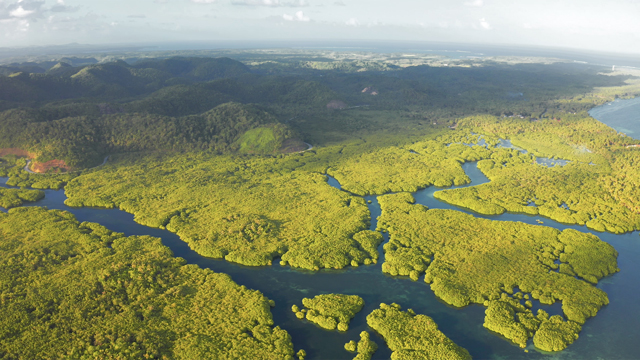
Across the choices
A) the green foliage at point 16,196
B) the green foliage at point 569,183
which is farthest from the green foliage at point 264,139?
the green foliage at point 569,183

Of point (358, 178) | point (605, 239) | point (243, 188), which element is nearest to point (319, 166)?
point (358, 178)

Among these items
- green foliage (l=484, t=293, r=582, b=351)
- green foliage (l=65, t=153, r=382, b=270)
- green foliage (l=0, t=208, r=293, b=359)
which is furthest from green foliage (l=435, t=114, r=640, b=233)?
green foliage (l=0, t=208, r=293, b=359)

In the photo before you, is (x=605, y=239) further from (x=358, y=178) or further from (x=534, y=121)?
(x=534, y=121)

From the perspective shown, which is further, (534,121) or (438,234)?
(534,121)

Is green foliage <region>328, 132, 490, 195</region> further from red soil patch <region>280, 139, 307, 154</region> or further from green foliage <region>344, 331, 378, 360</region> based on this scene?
green foliage <region>344, 331, 378, 360</region>

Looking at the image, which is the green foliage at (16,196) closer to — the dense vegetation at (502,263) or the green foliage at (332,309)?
the green foliage at (332,309)

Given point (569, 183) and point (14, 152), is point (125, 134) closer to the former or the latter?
point (14, 152)

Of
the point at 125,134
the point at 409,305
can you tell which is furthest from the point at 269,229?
the point at 125,134
